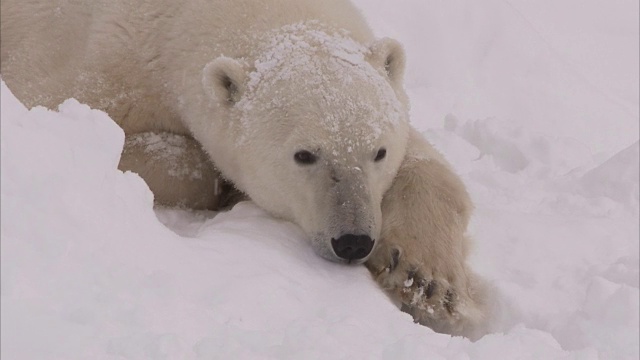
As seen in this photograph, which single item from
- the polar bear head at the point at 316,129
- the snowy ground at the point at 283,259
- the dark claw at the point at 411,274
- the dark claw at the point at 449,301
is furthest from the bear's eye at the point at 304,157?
the dark claw at the point at 449,301

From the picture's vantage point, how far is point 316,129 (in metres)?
3.20

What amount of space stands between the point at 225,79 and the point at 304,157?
46 centimetres

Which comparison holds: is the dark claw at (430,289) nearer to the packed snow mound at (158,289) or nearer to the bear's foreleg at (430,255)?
the bear's foreleg at (430,255)

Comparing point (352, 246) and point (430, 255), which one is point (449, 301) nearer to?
point (430, 255)

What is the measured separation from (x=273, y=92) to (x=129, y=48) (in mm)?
798

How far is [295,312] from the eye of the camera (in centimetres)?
237

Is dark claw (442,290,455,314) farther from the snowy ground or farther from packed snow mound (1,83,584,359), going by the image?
packed snow mound (1,83,584,359)

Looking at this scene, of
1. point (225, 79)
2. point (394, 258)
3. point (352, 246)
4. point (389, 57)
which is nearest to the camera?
point (352, 246)

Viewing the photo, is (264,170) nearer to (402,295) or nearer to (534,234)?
(402,295)

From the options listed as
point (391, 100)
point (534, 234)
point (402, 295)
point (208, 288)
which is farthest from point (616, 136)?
point (208, 288)

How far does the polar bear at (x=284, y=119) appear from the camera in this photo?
3104 millimetres

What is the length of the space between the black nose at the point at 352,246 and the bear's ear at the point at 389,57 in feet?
2.79

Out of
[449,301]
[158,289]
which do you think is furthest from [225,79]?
[158,289]

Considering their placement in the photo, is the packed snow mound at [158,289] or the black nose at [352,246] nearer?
the packed snow mound at [158,289]
